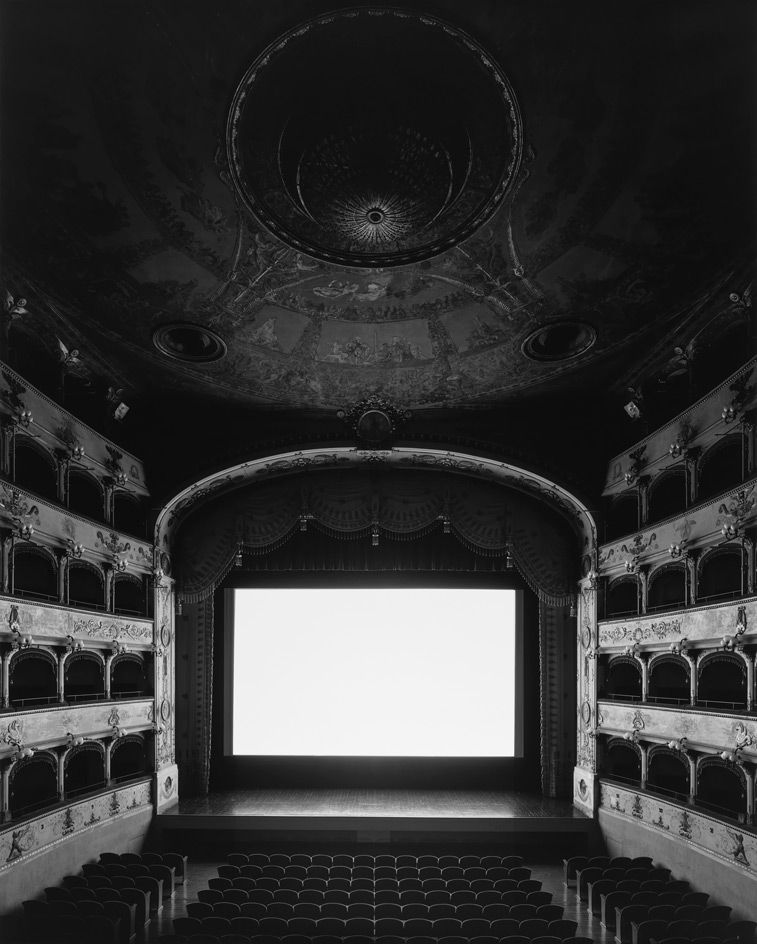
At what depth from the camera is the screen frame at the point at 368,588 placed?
18.2 metres

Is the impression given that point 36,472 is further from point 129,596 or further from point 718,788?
point 718,788

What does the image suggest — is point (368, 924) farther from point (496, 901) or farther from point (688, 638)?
point (688, 638)

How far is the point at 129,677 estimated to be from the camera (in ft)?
52.5

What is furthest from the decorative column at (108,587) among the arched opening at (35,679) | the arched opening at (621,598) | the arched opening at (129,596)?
the arched opening at (621,598)

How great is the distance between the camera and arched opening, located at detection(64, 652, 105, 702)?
1383 cm

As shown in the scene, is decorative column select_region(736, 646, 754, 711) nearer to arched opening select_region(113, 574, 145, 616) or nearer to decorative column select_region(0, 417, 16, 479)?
decorative column select_region(0, 417, 16, 479)

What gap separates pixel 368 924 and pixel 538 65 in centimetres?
1068

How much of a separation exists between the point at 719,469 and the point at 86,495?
11497mm

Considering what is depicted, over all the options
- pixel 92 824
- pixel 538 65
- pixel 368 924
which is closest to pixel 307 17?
pixel 538 65

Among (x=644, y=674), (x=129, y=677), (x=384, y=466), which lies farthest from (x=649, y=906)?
(x=129, y=677)

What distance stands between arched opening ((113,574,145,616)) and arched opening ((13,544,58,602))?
2.42 m

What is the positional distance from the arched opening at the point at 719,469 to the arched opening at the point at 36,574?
1071cm

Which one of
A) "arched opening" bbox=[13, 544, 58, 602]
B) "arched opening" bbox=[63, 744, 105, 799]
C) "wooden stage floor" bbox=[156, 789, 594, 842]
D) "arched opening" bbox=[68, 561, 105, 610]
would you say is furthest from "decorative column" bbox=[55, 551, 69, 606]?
"wooden stage floor" bbox=[156, 789, 594, 842]

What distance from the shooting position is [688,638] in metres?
12.5
